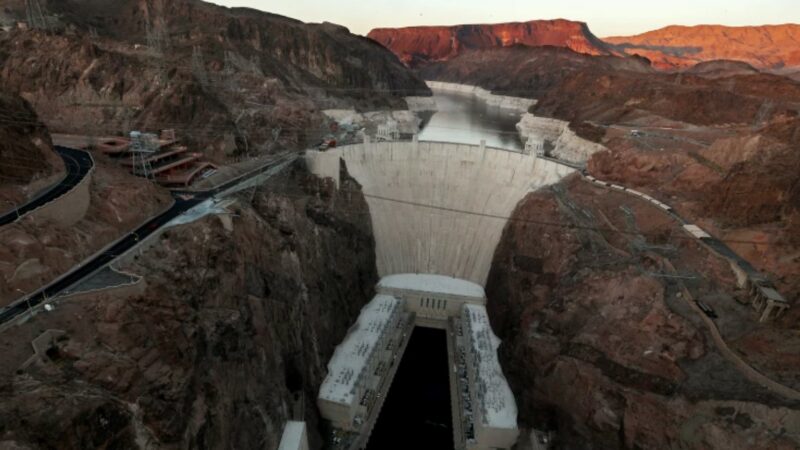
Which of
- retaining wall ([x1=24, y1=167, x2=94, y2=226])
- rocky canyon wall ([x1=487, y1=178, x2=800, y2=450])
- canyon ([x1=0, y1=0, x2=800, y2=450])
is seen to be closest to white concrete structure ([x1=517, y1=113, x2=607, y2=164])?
canyon ([x1=0, y1=0, x2=800, y2=450])

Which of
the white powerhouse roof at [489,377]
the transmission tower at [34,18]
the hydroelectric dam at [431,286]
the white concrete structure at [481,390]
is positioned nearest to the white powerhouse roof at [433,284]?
the hydroelectric dam at [431,286]

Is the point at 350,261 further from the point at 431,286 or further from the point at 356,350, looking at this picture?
the point at 356,350

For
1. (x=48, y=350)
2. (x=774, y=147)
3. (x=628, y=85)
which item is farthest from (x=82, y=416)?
(x=628, y=85)

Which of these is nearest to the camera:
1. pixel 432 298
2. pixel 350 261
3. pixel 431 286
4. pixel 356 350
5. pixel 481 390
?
pixel 481 390

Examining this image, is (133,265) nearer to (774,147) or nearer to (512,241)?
(512,241)

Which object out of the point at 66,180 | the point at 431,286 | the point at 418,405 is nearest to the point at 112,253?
the point at 66,180

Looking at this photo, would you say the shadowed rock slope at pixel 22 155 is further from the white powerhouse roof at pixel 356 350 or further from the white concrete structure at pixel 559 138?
the white concrete structure at pixel 559 138

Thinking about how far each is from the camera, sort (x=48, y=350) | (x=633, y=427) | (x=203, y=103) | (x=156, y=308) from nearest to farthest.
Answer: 1. (x=48, y=350)
2. (x=156, y=308)
3. (x=633, y=427)
4. (x=203, y=103)
